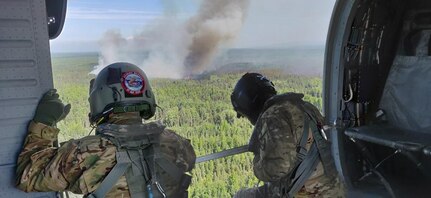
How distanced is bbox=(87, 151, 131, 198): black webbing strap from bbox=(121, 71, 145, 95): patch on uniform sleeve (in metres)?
0.29

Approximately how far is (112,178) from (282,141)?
3.32ft

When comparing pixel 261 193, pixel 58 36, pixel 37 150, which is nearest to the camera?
pixel 37 150

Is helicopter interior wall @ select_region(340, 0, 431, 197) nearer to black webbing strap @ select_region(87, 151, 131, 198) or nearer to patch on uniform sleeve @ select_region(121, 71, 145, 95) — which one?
patch on uniform sleeve @ select_region(121, 71, 145, 95)

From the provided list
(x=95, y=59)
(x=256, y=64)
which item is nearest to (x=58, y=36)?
(x=95, y=59)

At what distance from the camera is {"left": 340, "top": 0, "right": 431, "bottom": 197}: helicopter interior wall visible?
10.5 ft

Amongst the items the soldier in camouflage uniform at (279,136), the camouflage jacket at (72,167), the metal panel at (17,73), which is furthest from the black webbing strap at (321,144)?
the metal panel at (17,73)

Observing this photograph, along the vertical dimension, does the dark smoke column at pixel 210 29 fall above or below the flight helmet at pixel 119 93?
above

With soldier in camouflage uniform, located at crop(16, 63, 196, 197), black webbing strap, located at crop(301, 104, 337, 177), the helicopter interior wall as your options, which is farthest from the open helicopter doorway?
soldier in camouflage uniform, located at crop(16, 63, 196, 197)

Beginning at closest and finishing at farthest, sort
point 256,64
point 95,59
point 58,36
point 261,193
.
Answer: point 58,36 < point 95,59 < point 261,193 < point 256,64

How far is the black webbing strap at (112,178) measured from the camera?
73.4 inches

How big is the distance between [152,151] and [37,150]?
0.53 m

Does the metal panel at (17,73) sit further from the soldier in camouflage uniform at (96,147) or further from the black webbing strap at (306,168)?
the black webbing strap at (306,168)

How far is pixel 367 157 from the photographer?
11.3ft

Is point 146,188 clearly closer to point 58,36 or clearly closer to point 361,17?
point 58,36
